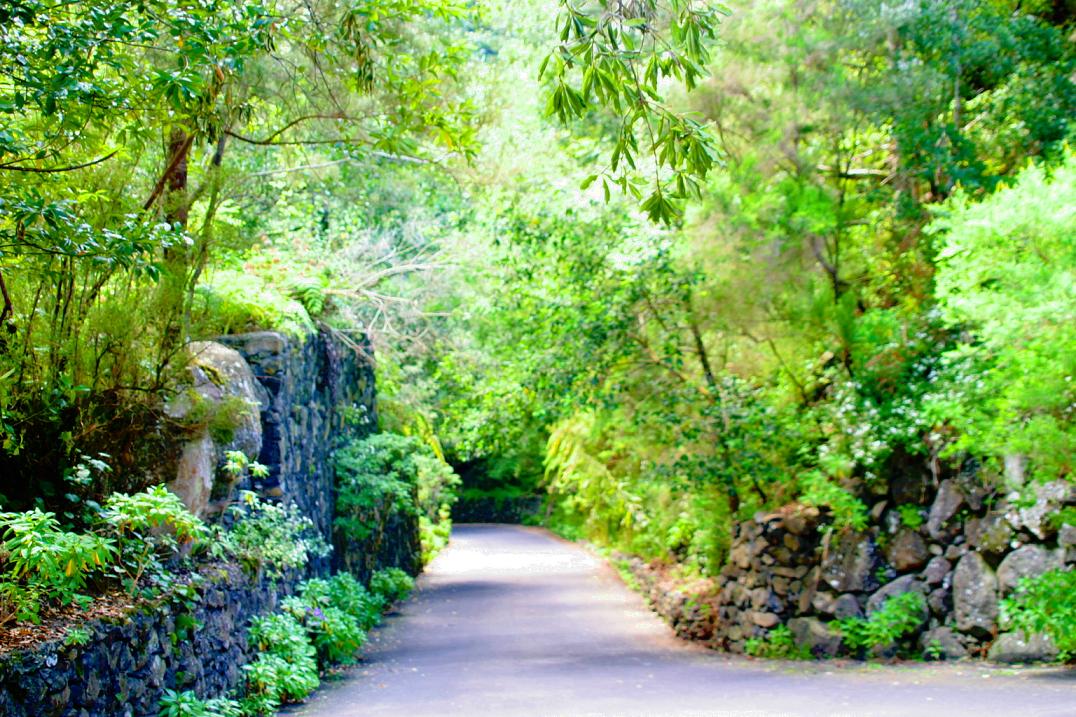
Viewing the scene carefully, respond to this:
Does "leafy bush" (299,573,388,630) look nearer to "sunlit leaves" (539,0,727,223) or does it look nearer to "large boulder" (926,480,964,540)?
"large boulder" (926,480,964,540)

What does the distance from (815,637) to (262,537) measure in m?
6.02

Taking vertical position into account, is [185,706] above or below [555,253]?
below

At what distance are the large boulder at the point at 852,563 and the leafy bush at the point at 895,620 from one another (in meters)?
0.39

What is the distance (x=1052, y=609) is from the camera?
7.88 metres

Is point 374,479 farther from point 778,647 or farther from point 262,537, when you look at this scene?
point 778,647

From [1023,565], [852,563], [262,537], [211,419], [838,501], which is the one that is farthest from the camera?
[852,563]

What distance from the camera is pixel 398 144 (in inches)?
253

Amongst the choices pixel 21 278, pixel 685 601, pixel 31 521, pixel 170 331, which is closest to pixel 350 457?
pixel 685 601

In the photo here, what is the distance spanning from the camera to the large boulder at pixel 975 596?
Answer: 8.87 metres

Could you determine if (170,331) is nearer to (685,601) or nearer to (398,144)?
(398,144)

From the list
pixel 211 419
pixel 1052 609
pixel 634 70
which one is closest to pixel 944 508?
pixel 1052 609

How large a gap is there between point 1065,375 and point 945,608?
3.29m

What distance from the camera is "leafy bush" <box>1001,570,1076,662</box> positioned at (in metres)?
7.62

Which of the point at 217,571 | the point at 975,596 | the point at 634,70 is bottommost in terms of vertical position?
the point at 217,571
